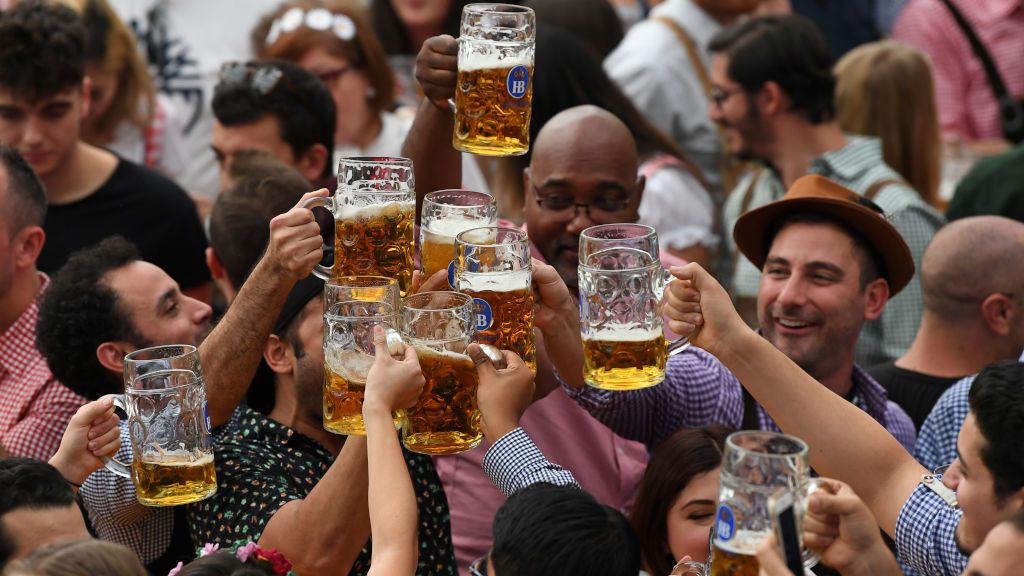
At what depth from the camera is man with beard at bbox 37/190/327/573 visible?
10.1 feet

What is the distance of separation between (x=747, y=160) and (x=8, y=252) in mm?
3052

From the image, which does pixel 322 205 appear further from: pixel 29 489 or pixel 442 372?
pixel 29 489

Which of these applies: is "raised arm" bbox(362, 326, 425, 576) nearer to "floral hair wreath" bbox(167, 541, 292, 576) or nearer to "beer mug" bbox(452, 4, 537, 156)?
"floral hair wreath" bbox(167, 541, 292, 576)

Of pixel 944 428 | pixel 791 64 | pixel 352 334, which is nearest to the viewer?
pixel 352 334

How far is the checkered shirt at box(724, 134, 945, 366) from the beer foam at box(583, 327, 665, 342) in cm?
196

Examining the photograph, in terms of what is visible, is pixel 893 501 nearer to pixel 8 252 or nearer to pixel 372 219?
pixel 372 219

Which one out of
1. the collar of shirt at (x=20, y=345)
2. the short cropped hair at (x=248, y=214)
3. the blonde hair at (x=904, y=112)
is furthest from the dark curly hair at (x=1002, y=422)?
the blonde hair at (x=904, y=112)

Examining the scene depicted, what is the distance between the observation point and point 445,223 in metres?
2.94

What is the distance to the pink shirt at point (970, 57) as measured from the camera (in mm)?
7254

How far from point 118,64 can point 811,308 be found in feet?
10.6

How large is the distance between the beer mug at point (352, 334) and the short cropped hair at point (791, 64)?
3.26m

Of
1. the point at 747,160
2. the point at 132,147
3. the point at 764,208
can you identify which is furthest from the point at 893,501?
the point at 132,147

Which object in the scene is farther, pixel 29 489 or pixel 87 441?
pixel 87 441

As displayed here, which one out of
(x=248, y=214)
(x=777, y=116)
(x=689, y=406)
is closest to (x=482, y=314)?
(x=689, y=406)
